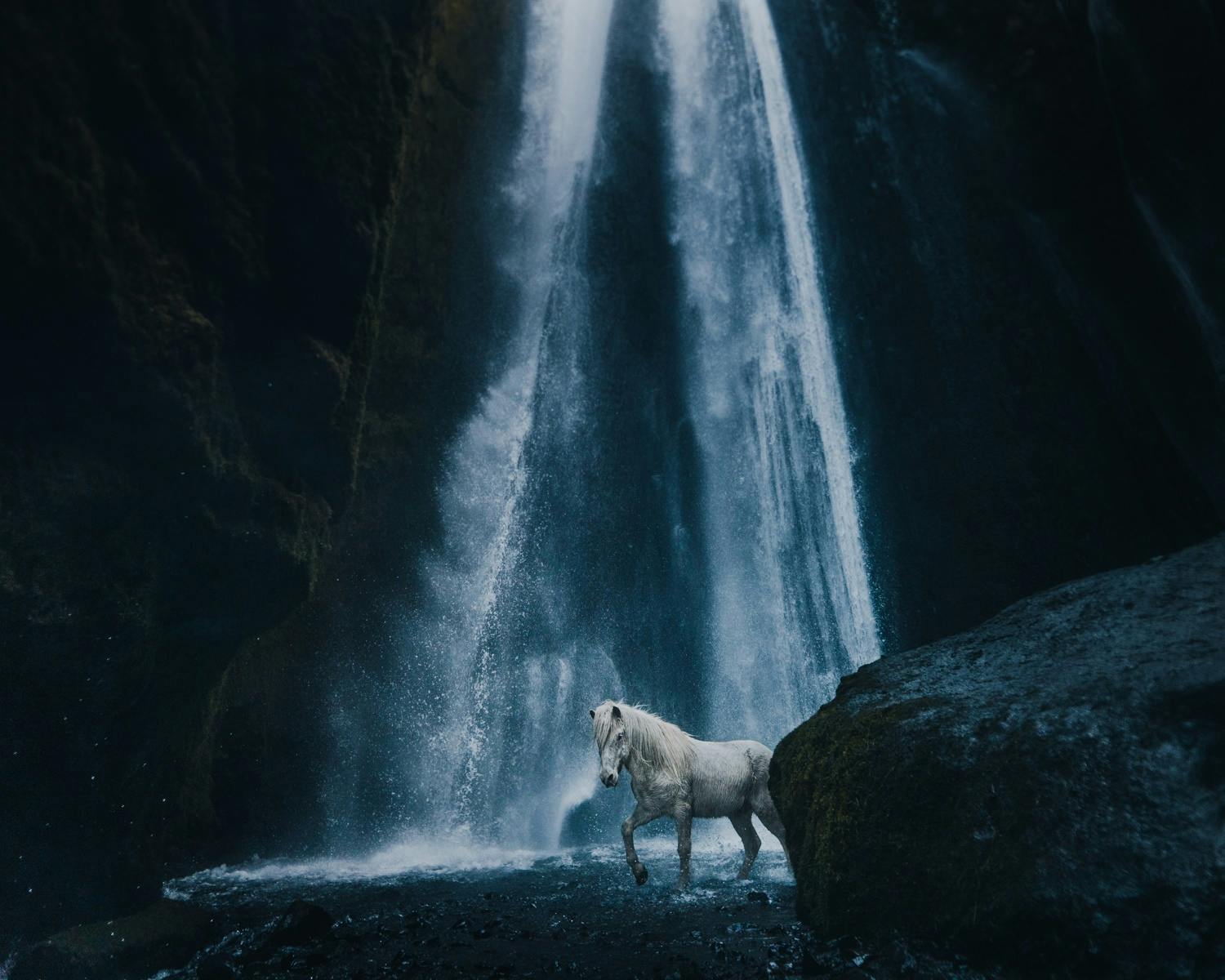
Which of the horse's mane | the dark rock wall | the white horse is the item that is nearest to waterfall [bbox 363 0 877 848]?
the dark rock wall

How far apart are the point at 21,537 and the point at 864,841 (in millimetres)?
7422

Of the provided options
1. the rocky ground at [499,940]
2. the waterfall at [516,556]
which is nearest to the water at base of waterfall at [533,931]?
the rocky ground at [499,940]

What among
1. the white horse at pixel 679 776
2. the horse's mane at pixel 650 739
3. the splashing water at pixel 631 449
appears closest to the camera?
the white horse at pixel 679 776

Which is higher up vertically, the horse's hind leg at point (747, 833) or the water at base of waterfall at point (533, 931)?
the horse's hind leg at point (747, 833)

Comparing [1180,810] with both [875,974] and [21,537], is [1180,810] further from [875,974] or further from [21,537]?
[21,537]

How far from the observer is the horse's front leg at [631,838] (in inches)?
292

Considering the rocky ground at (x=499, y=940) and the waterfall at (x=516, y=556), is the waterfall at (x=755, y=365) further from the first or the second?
the rocky ground at (x=499, y=940)

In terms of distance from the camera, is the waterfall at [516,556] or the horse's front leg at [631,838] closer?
the horse's front leg at [631,838]

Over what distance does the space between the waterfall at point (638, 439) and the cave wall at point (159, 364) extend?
34.5ft

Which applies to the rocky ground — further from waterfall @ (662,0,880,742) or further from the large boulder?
waterfall @ (662,0,880,742)

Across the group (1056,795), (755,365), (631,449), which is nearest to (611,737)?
(1056,795)

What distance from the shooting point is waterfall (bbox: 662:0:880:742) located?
20.6 metres

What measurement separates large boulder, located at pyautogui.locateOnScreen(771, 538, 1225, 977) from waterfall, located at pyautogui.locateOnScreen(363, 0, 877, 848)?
43.1 ft

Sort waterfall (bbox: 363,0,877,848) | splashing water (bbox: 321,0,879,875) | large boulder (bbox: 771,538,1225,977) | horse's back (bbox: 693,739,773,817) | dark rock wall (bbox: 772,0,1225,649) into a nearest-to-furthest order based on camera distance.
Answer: large boulder (bbox: 771,538,1225,977) < horse's back (bbox: 693,739,773,817) < dark rock wall (bbox: 772,0,1225,649) < splashing water (bbox: 321,0,879,875) < waterfall (bbox: 363,0,877,848)
